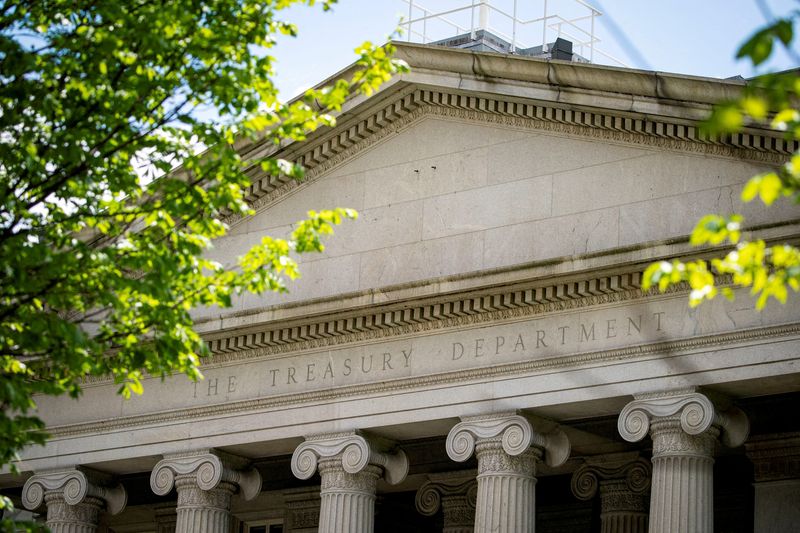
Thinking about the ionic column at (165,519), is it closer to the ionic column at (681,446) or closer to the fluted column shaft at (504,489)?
the fluted column shaft at (504,489)

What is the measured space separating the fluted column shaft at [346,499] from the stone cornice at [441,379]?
145 centimetres

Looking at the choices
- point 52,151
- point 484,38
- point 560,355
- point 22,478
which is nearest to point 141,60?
point 52,151

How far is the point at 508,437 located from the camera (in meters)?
28.2

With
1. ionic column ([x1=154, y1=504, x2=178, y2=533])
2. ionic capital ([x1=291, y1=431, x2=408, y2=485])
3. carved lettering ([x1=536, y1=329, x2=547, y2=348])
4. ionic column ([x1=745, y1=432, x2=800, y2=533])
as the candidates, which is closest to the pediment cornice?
carved lettering ([x1=536, y1=329, x2=547, y2=348])

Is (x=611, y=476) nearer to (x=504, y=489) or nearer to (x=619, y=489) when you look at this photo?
(x=619, y=489)

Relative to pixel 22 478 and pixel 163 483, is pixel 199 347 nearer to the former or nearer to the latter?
pixel 163 483

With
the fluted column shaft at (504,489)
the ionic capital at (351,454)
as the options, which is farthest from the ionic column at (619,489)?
the ionic capital at (351,454)

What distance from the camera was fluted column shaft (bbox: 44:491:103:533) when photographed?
111 ft

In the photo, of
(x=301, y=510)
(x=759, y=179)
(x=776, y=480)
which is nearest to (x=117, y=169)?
(x=759, y=179)

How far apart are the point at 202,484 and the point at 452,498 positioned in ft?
19.3

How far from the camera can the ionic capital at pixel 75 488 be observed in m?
33.8

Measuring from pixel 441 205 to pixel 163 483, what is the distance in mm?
8408

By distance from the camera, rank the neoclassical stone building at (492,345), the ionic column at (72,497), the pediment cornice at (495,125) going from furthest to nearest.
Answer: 1. the ionic column at (72,497)
2. the pediment cornice at (495,125)
3. the neoclassical stone building at (492,345)

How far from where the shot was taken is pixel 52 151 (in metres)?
18.6
